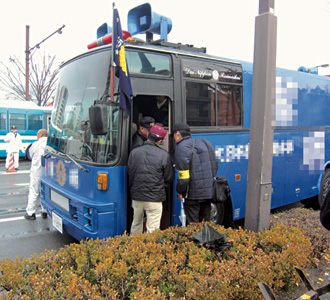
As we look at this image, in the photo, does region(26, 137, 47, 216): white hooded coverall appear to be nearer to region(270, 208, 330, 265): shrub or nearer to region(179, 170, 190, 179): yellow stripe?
region(179, 170, 190, 179): yellow stripe

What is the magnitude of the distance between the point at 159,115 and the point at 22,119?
562 inches

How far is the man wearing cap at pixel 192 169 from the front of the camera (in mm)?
3994

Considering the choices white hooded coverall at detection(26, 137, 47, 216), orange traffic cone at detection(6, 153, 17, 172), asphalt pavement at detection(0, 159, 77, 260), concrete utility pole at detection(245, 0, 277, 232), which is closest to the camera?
concrete utility pole at detection(245, 0, 277, 232)

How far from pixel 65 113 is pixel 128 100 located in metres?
1.44

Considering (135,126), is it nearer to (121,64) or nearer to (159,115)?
(159,115)

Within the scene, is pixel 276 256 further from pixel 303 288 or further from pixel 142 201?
pixel 142 201

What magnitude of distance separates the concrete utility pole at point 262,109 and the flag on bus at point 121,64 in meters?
1.51

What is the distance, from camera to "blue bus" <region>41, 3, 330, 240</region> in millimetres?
3896

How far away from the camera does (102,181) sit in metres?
3.82

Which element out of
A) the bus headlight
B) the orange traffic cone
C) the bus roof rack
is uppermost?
the bus roof rack

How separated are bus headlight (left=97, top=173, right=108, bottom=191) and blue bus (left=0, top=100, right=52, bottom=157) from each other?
560 inches

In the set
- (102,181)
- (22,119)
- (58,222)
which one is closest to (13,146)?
(22,119)

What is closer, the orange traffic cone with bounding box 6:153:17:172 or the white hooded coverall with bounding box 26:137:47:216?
the white hooded coverall with bounding box 26:137:47:216

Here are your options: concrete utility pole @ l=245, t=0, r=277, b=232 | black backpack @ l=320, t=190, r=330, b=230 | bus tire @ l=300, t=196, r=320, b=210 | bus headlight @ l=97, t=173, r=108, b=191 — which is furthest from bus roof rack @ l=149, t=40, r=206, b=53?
bus tire @ l=300, t=196, r=320, b=210
